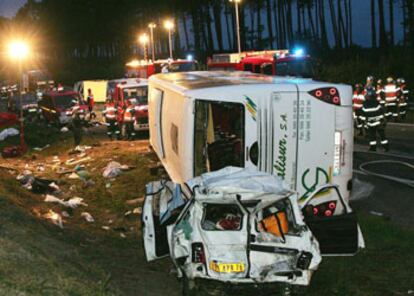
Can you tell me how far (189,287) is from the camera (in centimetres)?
693

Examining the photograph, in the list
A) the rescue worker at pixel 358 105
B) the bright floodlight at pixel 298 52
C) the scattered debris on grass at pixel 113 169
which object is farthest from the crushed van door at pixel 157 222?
the bright floodlight at pixel 298 52

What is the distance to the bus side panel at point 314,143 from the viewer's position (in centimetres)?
905

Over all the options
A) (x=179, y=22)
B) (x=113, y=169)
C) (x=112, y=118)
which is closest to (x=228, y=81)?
(x=113, y=169)

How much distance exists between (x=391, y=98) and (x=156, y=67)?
1930cm

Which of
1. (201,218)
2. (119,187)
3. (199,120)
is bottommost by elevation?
(119,187)

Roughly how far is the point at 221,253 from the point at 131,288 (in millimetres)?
1500

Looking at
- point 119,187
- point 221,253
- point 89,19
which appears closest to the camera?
point 221,253

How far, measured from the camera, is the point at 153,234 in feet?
24.8

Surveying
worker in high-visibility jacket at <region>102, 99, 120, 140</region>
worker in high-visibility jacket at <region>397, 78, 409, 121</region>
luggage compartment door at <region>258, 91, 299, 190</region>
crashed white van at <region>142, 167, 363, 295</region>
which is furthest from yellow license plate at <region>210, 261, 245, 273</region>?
worker in high-visibility jacket at <region>397, 78, 409, 121</region>

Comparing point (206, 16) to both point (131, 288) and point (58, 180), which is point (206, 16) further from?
point (131, 288)

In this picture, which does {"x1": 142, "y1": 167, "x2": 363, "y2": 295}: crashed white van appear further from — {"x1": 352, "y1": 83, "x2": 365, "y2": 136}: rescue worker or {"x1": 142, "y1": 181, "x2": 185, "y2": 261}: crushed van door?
{"x1": 352, "y1": 83, "x2": 365, "y2": 136}: rescue worker

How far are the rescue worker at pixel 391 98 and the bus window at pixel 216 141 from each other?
45.3ft

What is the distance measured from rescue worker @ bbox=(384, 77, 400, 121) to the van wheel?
17631 mm

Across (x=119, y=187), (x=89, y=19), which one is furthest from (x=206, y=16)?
(x=119, y=187)
